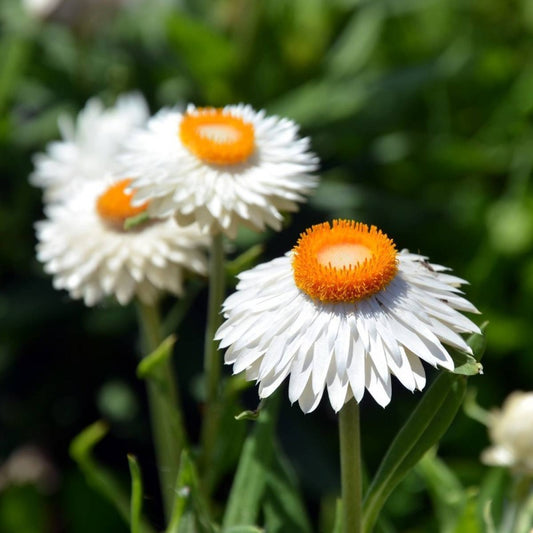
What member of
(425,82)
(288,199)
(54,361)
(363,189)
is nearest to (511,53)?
(425,82)

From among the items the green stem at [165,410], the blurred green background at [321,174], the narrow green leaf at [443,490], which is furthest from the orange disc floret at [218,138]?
the blurred green background at [321,174]

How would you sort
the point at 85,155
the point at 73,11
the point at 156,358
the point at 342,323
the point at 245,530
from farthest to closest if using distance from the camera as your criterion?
1. the point at 73,11
2. the point at 85,155
3. the point at 156,358
4. the point at 245,530
5. the point at 342,323

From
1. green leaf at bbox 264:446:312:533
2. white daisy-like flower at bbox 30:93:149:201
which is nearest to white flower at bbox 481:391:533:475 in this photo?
green leaf at bbox 264:446:312:533

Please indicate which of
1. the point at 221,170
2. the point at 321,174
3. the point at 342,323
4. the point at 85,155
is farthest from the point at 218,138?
the point at 321,174

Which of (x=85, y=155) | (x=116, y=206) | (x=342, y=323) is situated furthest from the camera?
(x=85, y=155)

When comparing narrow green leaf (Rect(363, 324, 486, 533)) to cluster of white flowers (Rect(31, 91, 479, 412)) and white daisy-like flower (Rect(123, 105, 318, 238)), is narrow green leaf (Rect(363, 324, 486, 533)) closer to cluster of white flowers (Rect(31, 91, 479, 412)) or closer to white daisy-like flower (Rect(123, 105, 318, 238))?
cluster of white flowers (Rect(31, 91, 479, 412))

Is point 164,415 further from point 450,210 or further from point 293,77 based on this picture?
point 293,77

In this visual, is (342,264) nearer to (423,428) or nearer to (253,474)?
(423,428)

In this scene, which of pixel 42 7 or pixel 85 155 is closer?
pixel 85 155
